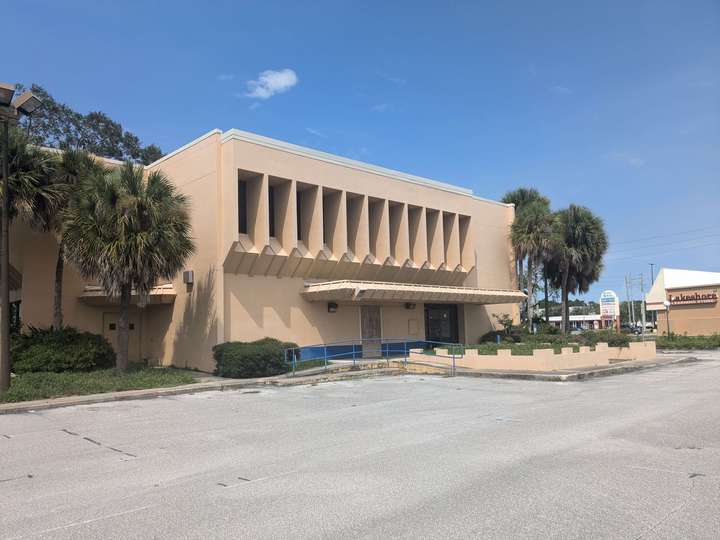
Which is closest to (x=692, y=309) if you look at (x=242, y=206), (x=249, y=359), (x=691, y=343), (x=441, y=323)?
(x=691, y=343)

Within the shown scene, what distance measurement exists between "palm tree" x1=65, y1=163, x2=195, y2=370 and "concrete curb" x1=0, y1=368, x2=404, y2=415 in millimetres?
2948

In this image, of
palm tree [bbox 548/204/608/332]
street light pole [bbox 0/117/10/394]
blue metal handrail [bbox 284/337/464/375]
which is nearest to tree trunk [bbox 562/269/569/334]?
palm tree [bbox 548/204/608/332]

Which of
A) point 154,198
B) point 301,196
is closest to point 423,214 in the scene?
point 301,196

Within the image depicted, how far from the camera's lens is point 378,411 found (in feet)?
40.9

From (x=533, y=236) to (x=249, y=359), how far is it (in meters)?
20.6

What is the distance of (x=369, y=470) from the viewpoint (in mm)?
7297

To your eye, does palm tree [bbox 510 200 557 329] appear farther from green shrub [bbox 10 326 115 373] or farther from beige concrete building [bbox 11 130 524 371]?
green shrub [bbox 10 326 115 373]

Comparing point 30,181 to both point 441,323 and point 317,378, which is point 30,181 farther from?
point 441,323

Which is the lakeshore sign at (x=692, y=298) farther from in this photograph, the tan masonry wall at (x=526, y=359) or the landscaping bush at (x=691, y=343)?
the tan masonry wall at (x=526, y=359)

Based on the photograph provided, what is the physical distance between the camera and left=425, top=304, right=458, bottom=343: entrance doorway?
102ft

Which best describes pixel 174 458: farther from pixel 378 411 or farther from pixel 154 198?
pixel 154 198

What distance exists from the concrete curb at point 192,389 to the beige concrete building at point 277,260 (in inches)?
134

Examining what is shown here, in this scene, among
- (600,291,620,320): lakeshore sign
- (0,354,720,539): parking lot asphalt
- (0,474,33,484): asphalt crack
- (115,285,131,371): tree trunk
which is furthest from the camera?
(600,291,620,320): lakeshore sign

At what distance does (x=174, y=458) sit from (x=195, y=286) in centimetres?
1536
